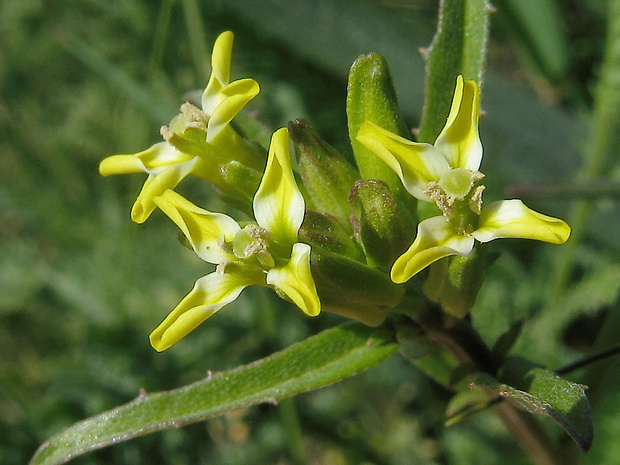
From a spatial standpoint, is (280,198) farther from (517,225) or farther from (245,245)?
(517,225)

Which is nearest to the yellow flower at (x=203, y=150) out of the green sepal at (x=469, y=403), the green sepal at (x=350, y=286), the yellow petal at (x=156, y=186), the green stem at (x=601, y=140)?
the yellow petal at (x=156, y=186)

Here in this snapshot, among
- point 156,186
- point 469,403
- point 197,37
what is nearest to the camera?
point 156,186

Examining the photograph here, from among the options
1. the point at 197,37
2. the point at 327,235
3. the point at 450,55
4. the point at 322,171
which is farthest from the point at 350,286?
the point at 197,37

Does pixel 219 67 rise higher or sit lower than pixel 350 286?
higher

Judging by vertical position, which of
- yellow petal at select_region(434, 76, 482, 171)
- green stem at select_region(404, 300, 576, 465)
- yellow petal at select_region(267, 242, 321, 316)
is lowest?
green stem at select_region(404, 300, 576, 465)

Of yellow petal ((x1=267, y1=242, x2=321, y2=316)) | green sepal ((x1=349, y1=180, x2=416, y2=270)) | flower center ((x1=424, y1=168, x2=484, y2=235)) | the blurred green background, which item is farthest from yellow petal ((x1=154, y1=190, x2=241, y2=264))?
the blurred green background

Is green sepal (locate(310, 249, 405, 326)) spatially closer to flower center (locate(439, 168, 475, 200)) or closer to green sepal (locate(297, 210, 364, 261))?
green sepal (locate(297, 210, 364, 261))

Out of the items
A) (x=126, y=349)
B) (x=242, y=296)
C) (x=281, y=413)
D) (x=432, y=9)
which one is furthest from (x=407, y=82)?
(x=126, y=349)

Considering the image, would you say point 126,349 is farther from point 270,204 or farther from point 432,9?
point 432,9

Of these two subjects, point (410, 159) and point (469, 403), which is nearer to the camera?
point (410, 159)
